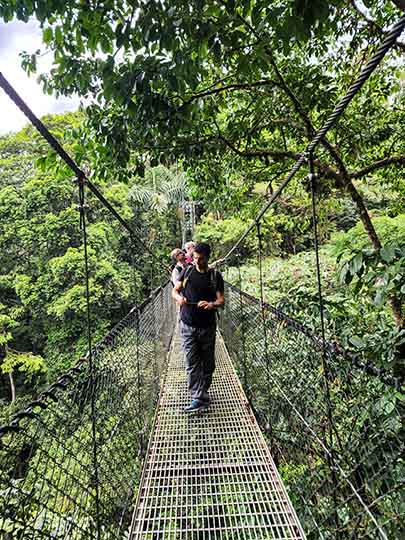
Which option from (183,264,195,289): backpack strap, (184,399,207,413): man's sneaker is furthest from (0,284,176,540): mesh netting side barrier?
(183,264,195,289): backpack strap

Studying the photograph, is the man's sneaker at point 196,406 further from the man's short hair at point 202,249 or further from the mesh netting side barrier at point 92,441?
the man's short hair at point 202,249

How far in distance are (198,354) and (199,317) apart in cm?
20

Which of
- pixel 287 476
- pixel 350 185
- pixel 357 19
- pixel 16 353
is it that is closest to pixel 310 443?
pixel 287 476

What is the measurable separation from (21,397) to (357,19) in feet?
28.4

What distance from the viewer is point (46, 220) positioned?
281 inches

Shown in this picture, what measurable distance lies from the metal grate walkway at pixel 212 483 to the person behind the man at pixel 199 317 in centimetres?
16

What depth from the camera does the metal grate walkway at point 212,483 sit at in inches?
42.4

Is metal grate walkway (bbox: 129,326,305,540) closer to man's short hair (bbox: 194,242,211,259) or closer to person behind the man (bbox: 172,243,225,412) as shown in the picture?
person behind the man (bbox: 172,243,225,412)

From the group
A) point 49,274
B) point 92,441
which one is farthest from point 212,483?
point 49,274

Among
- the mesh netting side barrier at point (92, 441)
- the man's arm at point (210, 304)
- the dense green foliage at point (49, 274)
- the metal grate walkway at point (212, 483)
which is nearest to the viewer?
the mesh netting side barrier at point (92, 441)

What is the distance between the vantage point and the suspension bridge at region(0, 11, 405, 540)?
30.7 inches

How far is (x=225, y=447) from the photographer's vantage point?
4.82 ft

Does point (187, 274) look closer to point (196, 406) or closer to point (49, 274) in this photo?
point (196, 406)

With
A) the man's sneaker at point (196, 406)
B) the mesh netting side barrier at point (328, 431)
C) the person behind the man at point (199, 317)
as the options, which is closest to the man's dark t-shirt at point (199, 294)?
the person behind the man at point (199, 317)
